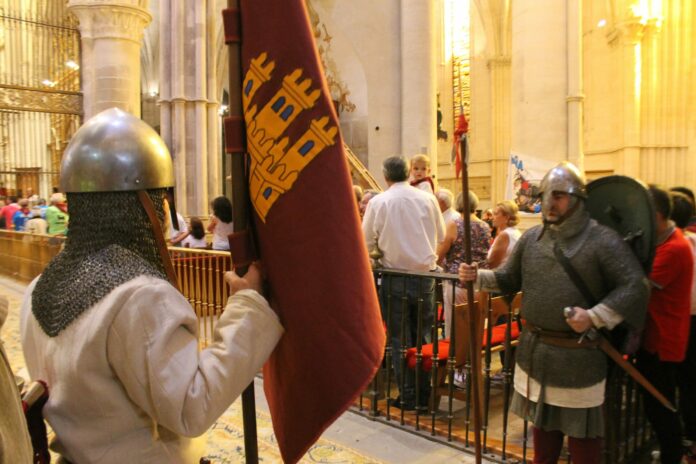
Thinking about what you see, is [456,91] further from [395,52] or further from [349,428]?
[349,428]

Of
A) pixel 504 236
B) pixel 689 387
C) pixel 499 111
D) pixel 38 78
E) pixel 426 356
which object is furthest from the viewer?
pixel 499 111

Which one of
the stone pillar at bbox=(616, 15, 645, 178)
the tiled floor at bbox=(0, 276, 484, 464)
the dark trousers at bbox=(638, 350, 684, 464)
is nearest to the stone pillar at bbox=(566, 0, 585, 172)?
the dark trousers at bbox=(638, 350, 684, 464)

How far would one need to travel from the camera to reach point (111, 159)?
146 centimetres

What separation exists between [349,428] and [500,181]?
716 inches

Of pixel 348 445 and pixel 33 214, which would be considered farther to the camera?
pixel 33 214

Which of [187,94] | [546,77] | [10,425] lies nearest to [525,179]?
[546,77]

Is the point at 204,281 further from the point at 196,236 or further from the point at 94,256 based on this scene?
the point at 94,256

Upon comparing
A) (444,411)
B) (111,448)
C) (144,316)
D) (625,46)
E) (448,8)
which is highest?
(448,8)

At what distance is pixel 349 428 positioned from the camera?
398 cm

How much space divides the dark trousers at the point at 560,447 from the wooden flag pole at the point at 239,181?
6.20ft

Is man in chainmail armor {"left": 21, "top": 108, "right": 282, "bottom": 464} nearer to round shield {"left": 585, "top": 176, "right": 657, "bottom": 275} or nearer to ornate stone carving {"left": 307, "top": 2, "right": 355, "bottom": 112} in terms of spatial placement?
round shield {"left": 585, "top": 176, "right": 657, "bottom": 275}

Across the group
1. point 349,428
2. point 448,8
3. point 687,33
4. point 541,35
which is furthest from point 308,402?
point 448,8

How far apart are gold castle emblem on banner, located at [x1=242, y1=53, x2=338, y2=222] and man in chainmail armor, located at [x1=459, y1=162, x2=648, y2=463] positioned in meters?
1.45

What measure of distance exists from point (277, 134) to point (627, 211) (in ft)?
6.88
